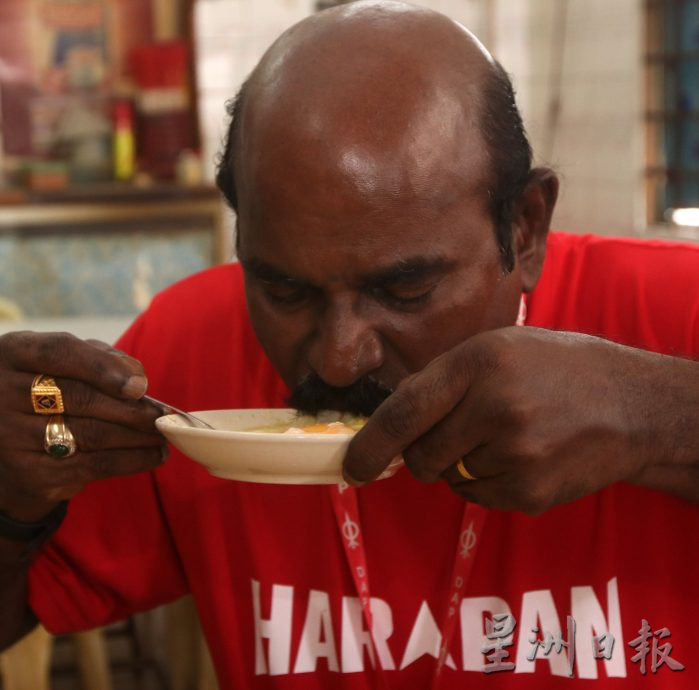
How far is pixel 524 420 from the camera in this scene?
978 mm

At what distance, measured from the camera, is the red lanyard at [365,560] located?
1.35 m

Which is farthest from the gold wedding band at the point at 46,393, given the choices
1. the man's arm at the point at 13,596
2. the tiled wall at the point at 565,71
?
the tiled wall at the point at 565,71

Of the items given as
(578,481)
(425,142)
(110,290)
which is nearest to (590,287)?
(425,142)

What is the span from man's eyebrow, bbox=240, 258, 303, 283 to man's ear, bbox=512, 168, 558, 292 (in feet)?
1.08

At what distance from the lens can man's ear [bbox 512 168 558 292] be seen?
1.41m

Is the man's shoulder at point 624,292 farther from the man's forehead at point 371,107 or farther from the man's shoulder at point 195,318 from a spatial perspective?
the man's shoulder at point 195,318

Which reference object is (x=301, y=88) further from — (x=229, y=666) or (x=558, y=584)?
(x=229, y=666)

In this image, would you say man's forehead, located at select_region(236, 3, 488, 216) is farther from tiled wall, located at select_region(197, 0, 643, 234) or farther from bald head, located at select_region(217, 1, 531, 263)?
tiled wall, located at select_region(197, 0, 643, 234)

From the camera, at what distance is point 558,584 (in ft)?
4.54

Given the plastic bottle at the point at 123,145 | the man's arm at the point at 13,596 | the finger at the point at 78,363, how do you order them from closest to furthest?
the finger at the point at 78,363, the man's arm at the point at 13,596, the plastic bottle at the point at 123,145

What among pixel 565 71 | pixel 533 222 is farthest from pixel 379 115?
pixel 565 71

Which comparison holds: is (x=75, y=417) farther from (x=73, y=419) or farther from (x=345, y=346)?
(x=345, y=346)

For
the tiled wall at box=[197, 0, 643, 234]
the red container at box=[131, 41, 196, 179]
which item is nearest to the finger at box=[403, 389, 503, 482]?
the tiled wall at box=[197, 0, 643, 234]

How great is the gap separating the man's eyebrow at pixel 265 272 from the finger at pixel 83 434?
0.24 meters
